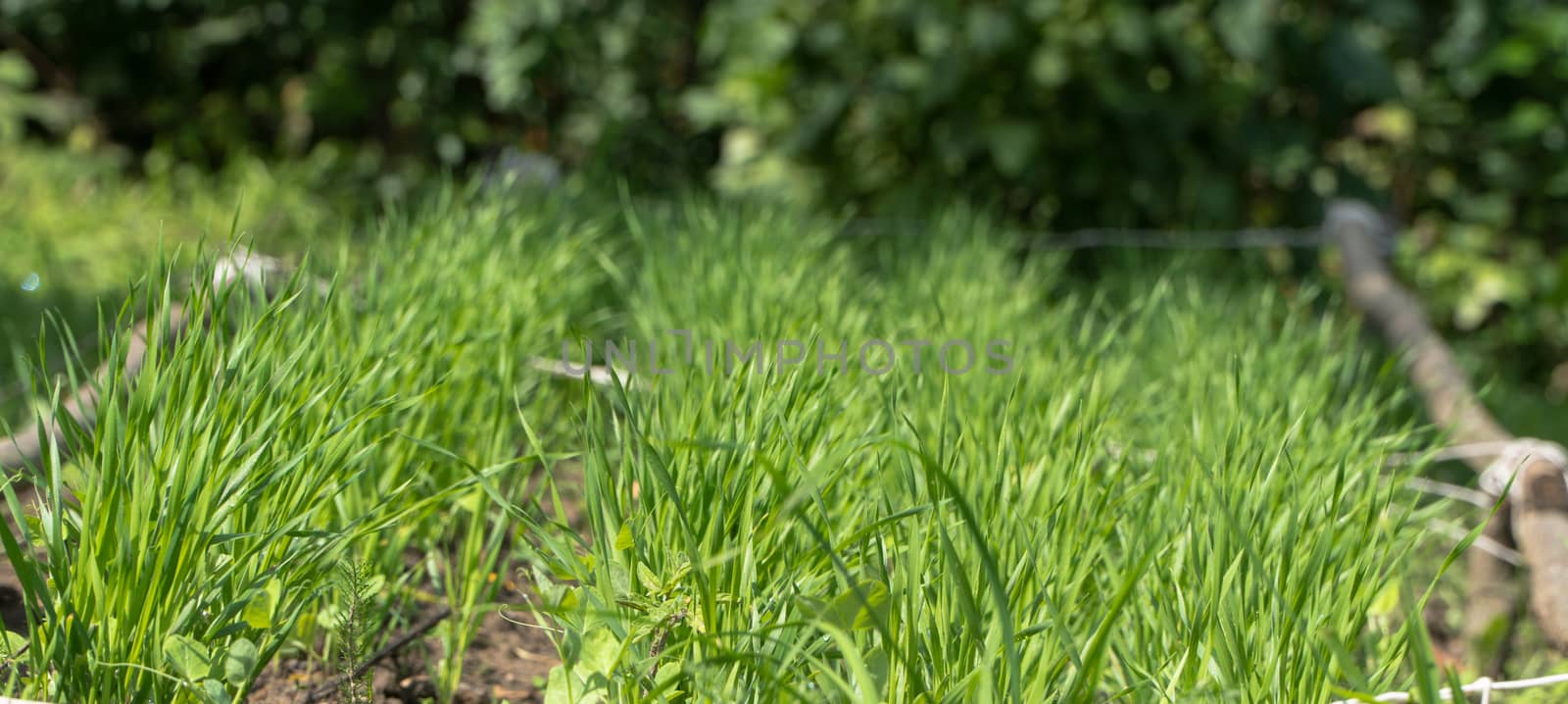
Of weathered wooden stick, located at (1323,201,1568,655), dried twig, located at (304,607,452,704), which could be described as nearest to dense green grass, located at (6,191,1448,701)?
dried twig, located at (304,607,452,704)

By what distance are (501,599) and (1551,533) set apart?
1.35 m

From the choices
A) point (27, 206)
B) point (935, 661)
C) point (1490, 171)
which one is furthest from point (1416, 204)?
point (27, 206)

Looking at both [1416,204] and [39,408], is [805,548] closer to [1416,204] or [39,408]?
[39,408]

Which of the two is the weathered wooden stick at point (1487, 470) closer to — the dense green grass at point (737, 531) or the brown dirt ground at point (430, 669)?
the dense green grass at point (737, 531)

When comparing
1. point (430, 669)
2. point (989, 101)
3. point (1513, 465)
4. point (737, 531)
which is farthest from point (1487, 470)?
point (989, 101)

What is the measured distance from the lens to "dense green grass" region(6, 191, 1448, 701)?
0.94 meters

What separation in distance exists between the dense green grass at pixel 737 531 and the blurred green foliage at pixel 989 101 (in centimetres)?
190

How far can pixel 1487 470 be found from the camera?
5.72 ft

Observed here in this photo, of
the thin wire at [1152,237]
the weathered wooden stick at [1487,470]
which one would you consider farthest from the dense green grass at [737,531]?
the thin wire at [1152,237]

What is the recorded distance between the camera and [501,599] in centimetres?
153

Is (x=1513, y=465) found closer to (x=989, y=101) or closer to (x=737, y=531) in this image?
(x=737, y=531)

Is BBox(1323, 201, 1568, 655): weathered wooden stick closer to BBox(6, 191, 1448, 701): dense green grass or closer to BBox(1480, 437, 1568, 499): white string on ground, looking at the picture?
BBox(1480, 437, 1568, 499): white string on ground

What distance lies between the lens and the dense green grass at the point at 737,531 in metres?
0.94

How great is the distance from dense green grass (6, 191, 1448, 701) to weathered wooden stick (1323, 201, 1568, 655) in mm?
236
